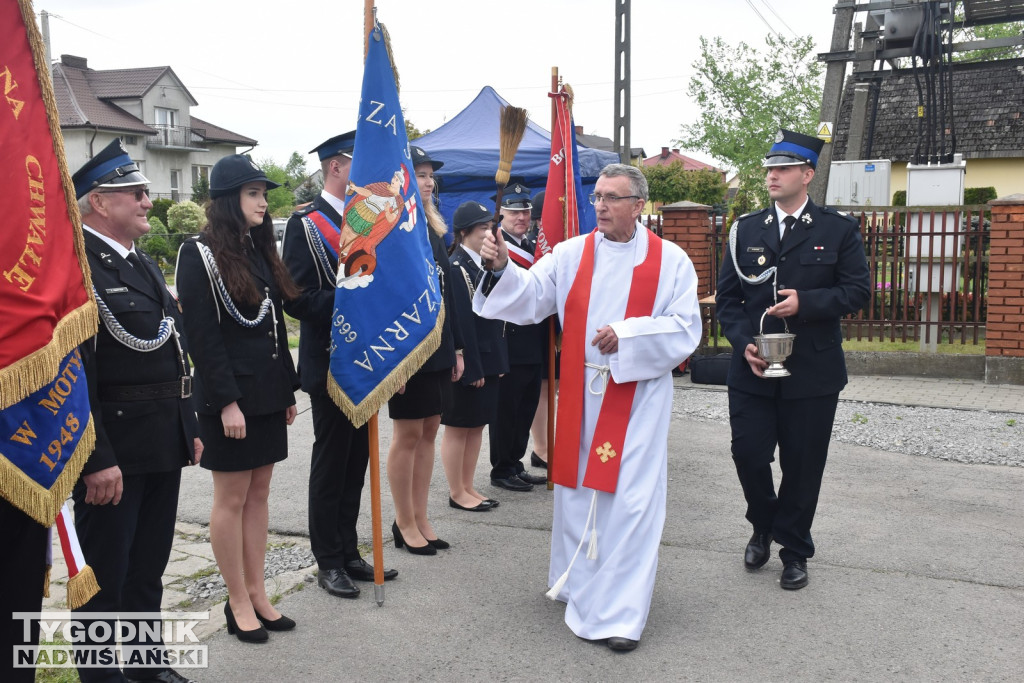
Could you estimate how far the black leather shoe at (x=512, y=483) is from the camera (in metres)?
6.71

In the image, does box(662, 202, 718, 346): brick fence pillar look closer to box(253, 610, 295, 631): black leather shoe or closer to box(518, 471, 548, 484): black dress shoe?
box(518, 471, 548, 484): black dress shoe

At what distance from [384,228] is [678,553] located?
8.31 feet

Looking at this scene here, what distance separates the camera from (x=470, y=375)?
5.89 metres

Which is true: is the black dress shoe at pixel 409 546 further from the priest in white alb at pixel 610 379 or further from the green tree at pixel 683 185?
the green tree at pixel 683 185

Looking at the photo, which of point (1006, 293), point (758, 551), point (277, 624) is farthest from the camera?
point (1006, 293)

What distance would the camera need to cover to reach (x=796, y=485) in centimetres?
489

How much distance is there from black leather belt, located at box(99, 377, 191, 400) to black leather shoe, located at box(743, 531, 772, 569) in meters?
3.10

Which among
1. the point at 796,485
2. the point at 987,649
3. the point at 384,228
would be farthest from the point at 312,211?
the point at 987,649

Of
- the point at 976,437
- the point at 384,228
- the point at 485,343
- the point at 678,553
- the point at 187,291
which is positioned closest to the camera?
the point at 187,291

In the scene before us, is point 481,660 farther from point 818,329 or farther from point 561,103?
point 561,103

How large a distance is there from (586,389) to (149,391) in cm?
203

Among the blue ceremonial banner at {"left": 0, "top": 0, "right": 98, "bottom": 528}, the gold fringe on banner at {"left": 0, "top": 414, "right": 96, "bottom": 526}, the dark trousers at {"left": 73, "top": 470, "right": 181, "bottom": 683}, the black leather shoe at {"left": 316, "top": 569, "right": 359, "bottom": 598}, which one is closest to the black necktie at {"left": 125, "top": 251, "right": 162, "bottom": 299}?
the dark trousers at {"left": 73, "top": 470, "right": 181, "bottom": 683}

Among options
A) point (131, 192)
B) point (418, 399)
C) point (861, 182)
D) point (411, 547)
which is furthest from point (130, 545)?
point (861, 182)

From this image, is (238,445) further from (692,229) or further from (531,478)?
(692,229)
